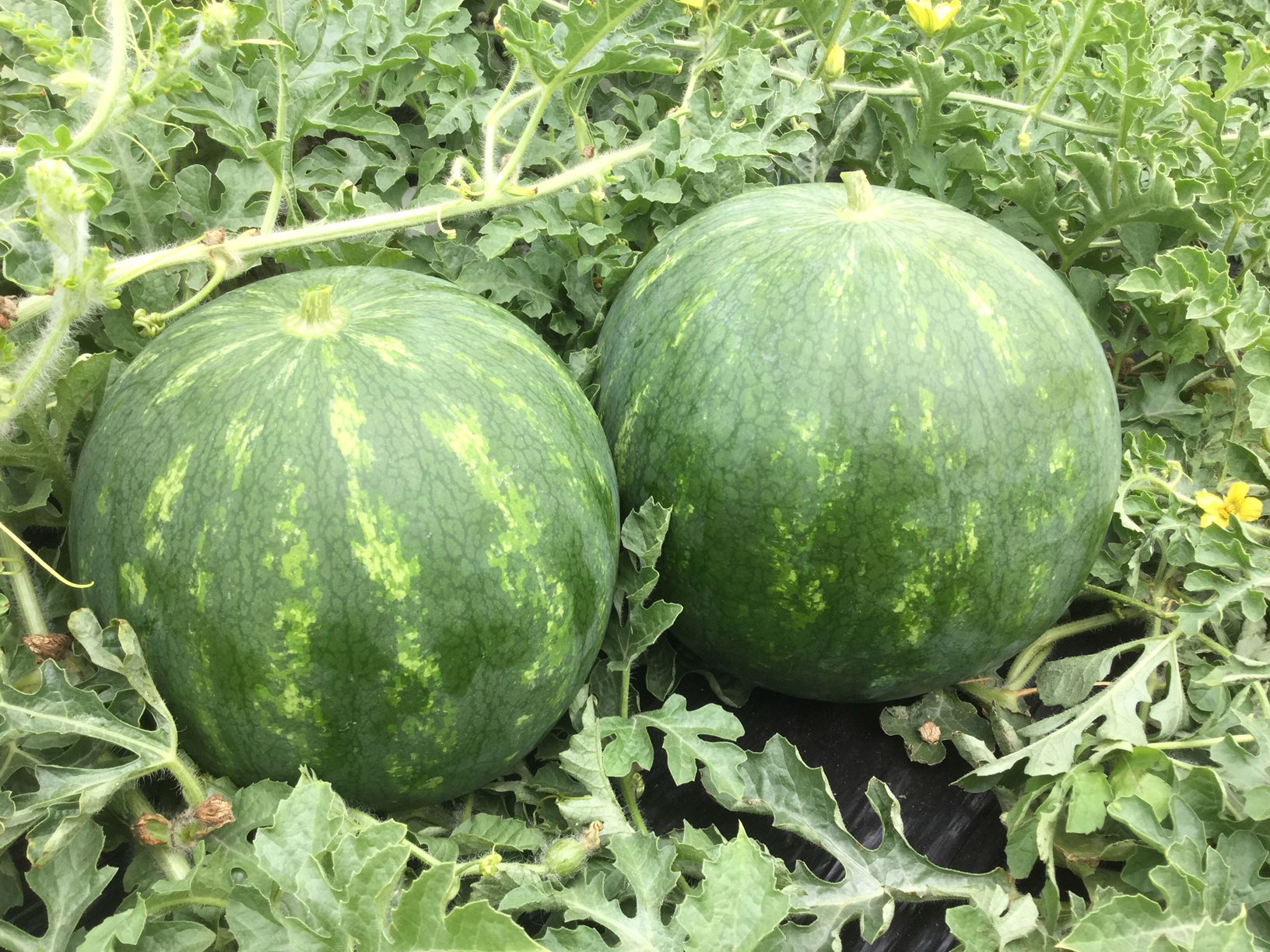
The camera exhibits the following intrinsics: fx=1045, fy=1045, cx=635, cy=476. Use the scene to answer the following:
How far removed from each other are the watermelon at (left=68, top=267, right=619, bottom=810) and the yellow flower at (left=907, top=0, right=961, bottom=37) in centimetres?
134

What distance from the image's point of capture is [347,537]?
4.91 ft

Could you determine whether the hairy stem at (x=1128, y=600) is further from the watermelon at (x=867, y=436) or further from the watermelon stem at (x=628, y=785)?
the watermelon stem at (x=628, y=785)

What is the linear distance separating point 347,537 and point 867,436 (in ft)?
2.78

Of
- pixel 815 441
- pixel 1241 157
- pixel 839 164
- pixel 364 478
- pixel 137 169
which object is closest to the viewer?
pixel 364 478

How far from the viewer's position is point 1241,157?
2.39 m

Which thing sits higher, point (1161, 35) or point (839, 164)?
point (1161, 35)

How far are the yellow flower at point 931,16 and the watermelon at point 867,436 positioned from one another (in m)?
0.64

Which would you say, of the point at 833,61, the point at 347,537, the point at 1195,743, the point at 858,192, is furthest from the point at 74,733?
the point at 833,61

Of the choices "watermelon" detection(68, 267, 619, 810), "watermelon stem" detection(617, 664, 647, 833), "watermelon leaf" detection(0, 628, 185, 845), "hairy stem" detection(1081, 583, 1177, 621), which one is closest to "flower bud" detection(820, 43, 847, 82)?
"watermelon" detection(68, 267, 619, 810)

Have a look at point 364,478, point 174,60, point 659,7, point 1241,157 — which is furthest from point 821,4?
point 364,478

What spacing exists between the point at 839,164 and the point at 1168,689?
1579 mm

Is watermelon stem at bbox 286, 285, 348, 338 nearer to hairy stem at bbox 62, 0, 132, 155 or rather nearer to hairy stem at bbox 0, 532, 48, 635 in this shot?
hairy stem at bbox 62, 0, 132, 155

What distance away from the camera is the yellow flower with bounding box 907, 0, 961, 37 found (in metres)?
2.39

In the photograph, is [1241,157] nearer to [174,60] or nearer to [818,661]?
[818,661]
